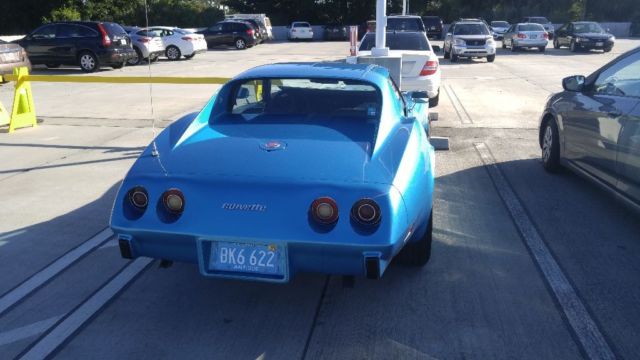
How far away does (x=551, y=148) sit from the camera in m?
6.87

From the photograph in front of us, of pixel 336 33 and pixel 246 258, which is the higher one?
pixel 336 33

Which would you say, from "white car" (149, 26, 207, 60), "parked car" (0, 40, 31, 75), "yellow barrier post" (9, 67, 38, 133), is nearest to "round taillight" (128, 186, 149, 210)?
"yellow barrier post" (9, 67, 38, 133)

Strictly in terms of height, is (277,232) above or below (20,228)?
above

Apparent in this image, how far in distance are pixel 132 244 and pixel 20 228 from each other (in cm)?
234

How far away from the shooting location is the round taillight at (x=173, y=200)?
11.4 feet

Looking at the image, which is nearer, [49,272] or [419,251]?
[419,251]

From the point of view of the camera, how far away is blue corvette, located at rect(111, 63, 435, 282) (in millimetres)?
3285

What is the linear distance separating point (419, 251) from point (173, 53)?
2426 centimetres

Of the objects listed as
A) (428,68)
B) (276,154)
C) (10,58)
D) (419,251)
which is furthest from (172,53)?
(276,154)

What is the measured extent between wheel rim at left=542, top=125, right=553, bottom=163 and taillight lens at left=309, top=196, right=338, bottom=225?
4.43 m

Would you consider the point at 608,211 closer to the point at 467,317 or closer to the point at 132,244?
the point at 467,317

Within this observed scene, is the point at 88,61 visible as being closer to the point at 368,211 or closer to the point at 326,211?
the point at 326,211

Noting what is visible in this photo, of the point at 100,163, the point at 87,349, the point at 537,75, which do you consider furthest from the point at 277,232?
the point at 537,75

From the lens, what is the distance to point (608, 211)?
568 centimetres
